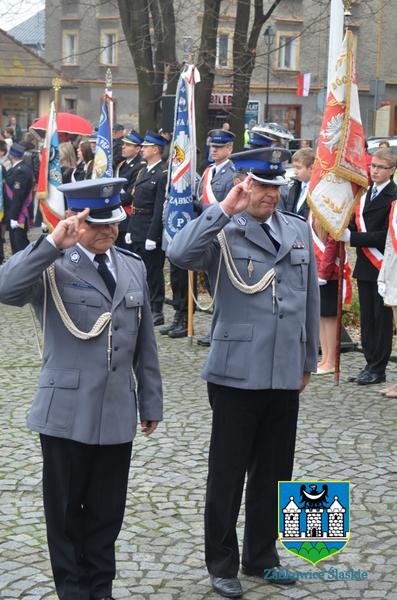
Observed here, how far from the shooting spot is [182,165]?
36.1 feet

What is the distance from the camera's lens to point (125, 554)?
17.7ft

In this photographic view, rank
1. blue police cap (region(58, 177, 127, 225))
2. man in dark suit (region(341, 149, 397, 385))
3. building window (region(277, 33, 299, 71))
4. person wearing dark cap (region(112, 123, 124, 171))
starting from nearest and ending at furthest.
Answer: blue police cap (region(58, 177, 127, 225)) → man in dark suit (region(341, 149, 397, 385)) → person wearing dark cap (region(112, 123, 124, 171)) → building window (region(277, 33, 299, 71))

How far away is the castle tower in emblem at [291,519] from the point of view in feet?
16.1

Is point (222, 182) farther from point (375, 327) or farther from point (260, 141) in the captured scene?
point (260, 141)

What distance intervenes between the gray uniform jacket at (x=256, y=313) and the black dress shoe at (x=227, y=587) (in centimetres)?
90

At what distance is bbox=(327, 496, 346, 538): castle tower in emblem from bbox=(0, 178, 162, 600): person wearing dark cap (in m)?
1.00

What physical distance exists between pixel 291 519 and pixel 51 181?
7.83m

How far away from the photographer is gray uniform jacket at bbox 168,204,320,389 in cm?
484

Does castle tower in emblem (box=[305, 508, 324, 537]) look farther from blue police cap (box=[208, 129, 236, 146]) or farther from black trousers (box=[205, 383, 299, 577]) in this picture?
blue police cap (box=[208, 129, 236, 146])

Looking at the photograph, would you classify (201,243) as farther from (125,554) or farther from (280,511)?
(125,554)

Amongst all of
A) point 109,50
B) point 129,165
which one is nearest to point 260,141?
point 129,165

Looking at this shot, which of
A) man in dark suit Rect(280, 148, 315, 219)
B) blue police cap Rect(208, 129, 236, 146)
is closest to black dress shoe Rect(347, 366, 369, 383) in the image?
man in dark suit Rect(280, 148, 315, 219)

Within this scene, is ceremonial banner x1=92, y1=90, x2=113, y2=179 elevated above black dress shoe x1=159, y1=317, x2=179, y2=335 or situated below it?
above

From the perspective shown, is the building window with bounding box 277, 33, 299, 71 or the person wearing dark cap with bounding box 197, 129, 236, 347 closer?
the person wearing dark cap with bounding box 197, 129, 236, 347
